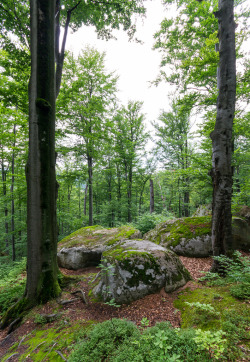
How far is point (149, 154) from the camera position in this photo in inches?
577

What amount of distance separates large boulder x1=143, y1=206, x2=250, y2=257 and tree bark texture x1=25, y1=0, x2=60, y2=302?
450cm

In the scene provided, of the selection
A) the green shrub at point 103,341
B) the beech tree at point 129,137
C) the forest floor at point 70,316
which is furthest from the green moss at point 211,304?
the beech tree at point 129,137

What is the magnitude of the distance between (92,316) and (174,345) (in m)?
1.80

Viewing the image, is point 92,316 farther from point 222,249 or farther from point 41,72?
point 41,72

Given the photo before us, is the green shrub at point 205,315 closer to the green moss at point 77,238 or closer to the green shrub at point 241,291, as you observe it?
the green shrub at point 241,291

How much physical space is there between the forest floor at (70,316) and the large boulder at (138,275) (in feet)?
0.43

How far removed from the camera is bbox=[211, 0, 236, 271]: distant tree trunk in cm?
366

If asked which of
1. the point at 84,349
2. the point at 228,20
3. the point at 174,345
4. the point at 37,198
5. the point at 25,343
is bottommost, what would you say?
the point at 25,343

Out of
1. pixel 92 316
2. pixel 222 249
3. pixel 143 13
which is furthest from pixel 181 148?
pixel 92 316

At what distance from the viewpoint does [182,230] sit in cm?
635

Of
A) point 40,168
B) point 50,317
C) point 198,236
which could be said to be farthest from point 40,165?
point 198,236

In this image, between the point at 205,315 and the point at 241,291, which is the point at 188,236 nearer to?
the point at 241,291

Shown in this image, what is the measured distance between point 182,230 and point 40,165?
5789 millimetres

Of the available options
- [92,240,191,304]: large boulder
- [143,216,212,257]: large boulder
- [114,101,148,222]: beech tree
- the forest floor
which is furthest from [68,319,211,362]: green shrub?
[114,101,148,222]: beech tree
